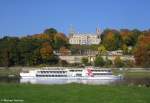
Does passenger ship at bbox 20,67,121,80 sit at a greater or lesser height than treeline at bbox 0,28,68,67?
lesser

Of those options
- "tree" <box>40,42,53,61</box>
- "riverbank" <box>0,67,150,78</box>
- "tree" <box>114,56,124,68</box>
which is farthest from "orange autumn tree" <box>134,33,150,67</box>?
"tree" <box>40,42,53,61</box>

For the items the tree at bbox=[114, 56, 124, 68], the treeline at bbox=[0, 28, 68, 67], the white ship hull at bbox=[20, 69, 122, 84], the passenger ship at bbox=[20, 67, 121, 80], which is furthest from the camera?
the tree at bbox=[114, 56, 124, 68]

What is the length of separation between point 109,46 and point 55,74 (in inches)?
3444

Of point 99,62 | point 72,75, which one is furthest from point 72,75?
point 99,62

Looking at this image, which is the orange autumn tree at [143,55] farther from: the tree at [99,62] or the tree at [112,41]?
the tree at [112,41]

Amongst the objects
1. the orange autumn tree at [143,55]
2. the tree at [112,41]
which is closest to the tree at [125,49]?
the tree at [112,41]

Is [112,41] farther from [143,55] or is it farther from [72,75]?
[72,75]

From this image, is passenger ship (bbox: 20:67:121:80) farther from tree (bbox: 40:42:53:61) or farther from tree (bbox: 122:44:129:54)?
tree (bbox: 122:44:129:54)

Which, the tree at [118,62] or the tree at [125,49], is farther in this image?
the tree at [125,49]

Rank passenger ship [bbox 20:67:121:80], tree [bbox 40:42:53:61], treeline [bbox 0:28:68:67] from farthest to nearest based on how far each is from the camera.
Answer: tree [bbox 40:42:53:61]
treeline [bbox 0:28:68:67]
passenger ship [bbox 20:67:121:80]

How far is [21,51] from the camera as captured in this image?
127 m

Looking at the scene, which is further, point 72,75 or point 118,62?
point 118,62

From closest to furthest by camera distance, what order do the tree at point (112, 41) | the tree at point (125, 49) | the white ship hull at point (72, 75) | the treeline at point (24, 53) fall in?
the white ship hull at point (72, 75) < the treeline at point (24, 53) < the tree at point (125, 49) < the tree at point (112, 41)

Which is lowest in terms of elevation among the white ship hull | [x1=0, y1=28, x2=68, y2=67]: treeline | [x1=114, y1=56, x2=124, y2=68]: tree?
the white ship hull
